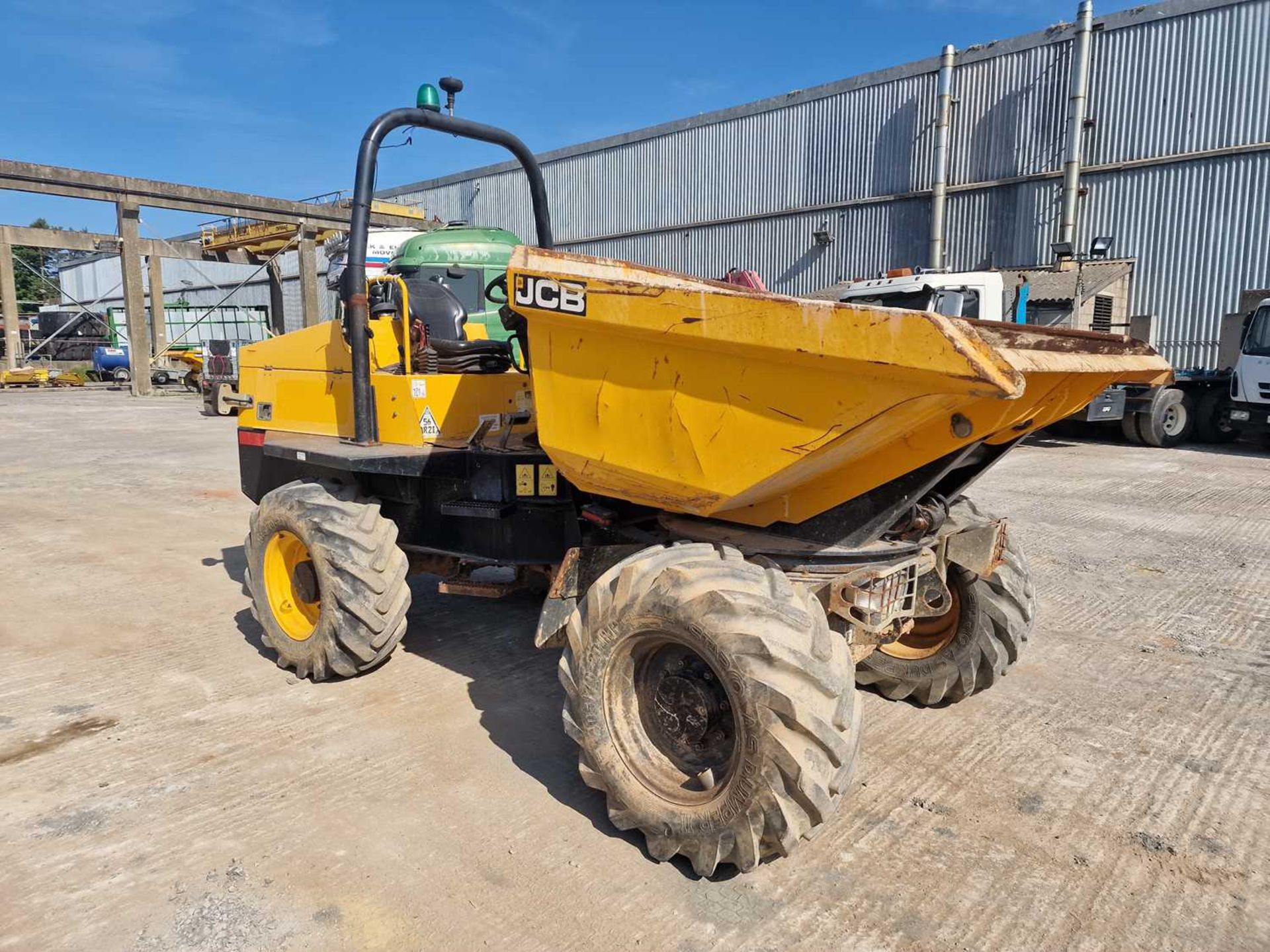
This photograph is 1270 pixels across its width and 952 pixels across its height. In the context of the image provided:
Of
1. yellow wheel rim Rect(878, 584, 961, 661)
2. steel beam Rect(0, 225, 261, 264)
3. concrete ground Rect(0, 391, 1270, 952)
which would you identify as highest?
steel beam Rect(0, 225, 261, 264)

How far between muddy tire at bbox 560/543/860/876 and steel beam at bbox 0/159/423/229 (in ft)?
89.2

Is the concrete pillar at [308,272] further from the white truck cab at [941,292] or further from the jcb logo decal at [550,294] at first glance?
the jcb logo decal at [550,294]

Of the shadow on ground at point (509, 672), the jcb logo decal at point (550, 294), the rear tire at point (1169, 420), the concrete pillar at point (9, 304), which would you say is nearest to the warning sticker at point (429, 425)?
the shadow on ground at point (509, 672)

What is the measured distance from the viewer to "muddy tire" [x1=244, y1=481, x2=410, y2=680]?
13.4 ft

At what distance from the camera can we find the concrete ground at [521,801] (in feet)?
8.60

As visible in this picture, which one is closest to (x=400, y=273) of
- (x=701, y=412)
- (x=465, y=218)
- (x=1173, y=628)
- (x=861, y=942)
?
(x=701, y=412)

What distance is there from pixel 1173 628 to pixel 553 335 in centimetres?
436

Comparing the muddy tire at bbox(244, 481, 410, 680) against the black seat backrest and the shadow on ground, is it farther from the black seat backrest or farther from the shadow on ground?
the black seat backrest

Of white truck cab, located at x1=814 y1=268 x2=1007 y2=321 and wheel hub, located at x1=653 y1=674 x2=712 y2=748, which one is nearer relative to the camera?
wheel hub, located at x1=653 y1=674 x2=712 y2=748

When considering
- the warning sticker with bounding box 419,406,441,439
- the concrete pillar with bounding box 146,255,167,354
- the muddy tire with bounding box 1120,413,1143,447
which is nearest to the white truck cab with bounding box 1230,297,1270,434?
the muddy tire with bounding box 1120,413,1143,447

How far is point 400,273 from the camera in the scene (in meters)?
6.14

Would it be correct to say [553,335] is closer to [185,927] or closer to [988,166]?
[185,927]

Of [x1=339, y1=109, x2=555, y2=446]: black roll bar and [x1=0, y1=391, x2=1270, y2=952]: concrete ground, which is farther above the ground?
[x1=339, y1=109, x2=555, y2=446]: black roll bar

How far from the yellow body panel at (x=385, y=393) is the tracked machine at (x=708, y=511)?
0.8 inches
